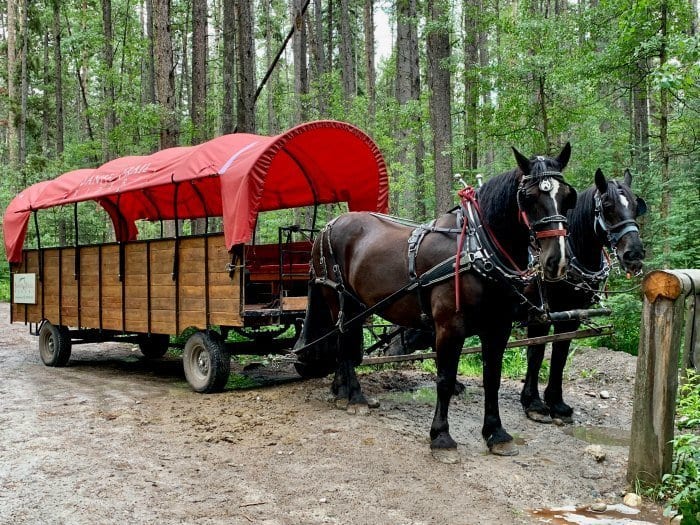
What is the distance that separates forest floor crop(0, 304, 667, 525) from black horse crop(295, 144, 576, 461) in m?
0.50

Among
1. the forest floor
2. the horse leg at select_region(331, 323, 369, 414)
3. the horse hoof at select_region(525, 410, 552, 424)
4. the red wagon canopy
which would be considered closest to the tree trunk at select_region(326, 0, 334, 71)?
the red wagon canopy

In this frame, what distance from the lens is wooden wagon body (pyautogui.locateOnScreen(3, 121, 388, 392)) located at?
6.81 metres

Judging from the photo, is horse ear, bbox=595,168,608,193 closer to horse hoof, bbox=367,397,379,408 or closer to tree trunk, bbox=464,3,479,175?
horse hoof, bbox=367,397,379,408

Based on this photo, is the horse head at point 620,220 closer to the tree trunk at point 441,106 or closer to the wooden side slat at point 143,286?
the wooden side slat at point 143,286

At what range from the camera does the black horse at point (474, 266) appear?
14.5 feet

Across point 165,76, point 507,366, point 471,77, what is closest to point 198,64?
point 165,76

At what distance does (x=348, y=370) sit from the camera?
648cm

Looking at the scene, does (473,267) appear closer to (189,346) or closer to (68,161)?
(189,346)

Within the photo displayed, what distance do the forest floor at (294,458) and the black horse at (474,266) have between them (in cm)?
50

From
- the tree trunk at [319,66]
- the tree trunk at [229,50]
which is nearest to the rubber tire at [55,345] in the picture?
the tree trunk at [229,50]

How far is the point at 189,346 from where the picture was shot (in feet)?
24.5

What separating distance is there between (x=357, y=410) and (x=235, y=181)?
271 centimetres

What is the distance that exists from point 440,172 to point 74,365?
25.9ft

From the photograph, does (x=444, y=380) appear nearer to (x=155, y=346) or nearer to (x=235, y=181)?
(x=235, y=181)
